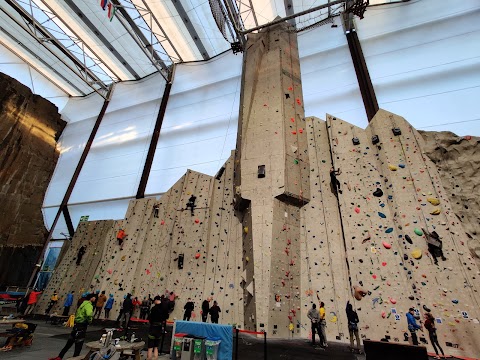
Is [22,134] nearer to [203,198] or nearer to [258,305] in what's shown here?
[203,198]

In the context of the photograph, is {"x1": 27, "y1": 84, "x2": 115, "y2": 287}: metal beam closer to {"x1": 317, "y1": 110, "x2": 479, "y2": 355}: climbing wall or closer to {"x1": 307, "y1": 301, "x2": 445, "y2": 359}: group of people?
{"x1": 317, "y1": 110, "x2": 479, "y2": 355}: climbing wall

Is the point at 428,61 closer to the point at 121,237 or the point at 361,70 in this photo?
the point at 361,70

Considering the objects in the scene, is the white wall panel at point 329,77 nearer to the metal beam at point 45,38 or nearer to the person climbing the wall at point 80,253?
the person climbing the wall at point 80,253

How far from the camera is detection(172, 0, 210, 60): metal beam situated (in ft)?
47.8

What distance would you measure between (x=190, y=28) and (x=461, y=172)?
15.1 meters

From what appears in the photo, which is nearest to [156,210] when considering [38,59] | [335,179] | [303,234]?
[303,234]

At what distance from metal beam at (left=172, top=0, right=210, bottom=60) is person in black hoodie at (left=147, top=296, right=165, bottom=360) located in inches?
595

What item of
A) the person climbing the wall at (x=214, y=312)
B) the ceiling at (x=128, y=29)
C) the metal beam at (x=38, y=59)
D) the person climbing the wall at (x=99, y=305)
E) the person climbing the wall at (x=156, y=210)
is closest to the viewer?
the person climbing the wall at (x=214, y=312)

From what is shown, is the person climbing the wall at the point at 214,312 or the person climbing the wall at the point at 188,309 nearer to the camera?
the person climbing the wall at the point at 214,312

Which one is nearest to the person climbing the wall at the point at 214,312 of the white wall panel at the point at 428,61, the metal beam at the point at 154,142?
the metal beam at the point at 154,142

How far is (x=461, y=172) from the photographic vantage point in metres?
8.20

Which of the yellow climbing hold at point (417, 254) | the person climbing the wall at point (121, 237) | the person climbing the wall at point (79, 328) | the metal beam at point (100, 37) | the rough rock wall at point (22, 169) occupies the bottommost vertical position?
the person climbing the wall at point (79, 328)

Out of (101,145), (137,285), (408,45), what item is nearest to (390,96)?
(408,45)

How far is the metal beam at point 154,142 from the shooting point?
1527cm
